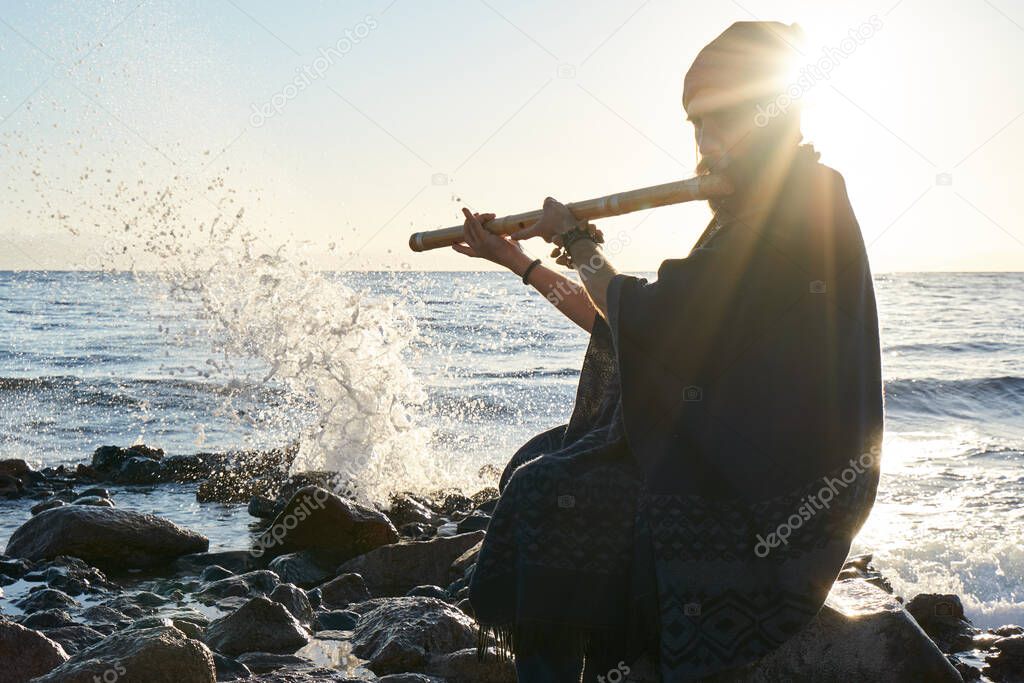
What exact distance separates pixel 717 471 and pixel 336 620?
3.09 metres

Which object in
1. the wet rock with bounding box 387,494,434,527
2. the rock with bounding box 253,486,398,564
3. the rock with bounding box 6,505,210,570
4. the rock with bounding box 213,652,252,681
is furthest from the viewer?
the wet rock with bounding box 387,494,434,527

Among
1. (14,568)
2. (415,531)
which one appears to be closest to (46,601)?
(14,568)

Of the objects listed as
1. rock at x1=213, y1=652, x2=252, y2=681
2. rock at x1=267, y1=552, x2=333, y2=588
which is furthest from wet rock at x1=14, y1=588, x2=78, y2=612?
rock at x1=213, y1=652, x2=252, y2=681

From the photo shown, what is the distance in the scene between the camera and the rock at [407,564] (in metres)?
5.91

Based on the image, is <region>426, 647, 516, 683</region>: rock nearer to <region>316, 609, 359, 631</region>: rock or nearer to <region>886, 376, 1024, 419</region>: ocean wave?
<region>316, 609, 359, 631</region>: rock

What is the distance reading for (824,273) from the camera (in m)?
2.56

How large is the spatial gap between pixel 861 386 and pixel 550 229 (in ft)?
3.25

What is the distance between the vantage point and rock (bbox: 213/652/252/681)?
4141mm

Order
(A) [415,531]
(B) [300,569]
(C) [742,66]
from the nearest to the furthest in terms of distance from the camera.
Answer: (C) [742,66]
(B) [300,569]
(A) [415,531]

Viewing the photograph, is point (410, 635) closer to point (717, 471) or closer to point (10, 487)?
point (717, 471)

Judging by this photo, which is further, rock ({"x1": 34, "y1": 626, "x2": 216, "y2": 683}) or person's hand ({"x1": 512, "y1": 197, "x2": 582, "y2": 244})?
rock ({"x1": 34, "y1": 626, "x2": 216, "y2": 683})

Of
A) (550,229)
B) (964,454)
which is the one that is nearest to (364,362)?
(964,454)

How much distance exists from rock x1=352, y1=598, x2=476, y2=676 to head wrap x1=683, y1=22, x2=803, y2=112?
2.70m

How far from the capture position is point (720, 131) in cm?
272
